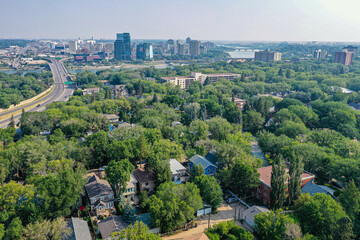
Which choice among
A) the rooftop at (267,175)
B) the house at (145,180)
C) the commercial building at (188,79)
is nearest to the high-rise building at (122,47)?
the commercial building at (188,79)

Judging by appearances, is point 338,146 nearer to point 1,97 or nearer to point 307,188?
point 307,188

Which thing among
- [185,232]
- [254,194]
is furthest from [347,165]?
[185,232]

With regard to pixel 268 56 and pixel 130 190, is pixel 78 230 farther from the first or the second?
pixel 268 56

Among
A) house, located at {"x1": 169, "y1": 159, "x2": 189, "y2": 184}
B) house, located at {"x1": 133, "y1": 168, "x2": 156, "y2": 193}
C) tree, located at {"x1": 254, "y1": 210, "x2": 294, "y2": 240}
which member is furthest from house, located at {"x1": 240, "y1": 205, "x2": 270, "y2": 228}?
house, located at {"x1": 133, "y1": 168, "x2": 156, "y2": 193}

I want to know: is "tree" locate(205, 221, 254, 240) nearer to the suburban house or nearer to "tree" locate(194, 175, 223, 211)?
"tree" locate(194, 175, 223, 211)

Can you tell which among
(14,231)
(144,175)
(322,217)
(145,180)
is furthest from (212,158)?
(14,231)

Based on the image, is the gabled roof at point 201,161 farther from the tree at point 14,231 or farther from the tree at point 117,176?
the tree at point 14,231

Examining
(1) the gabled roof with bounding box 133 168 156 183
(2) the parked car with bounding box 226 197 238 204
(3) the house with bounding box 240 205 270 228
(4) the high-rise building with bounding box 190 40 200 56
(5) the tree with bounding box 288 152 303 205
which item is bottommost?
(2) the parked car with bounding box 226 197 238 204
